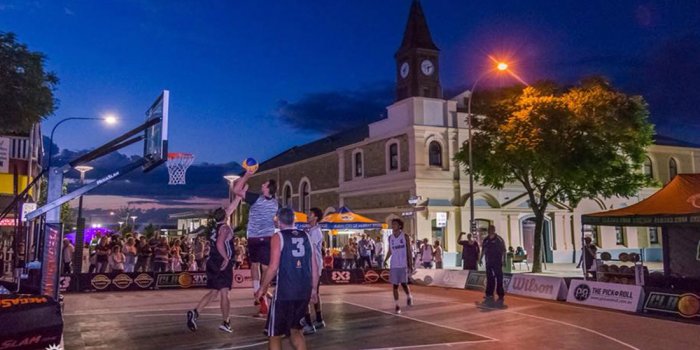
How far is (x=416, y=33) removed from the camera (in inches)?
1412

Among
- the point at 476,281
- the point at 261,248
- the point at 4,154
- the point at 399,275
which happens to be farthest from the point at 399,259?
the point at 4,154

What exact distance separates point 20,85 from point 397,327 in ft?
40.1

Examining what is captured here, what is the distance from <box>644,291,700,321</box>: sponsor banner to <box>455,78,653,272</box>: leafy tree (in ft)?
39.4

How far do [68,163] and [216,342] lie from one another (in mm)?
4247

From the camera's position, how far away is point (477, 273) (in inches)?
733

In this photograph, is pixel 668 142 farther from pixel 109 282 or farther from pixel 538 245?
pixel 109 282

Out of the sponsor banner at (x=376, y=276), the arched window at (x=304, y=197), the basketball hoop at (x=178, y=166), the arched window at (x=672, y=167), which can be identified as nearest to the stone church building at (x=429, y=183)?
the arched window at (x=672, y=167)

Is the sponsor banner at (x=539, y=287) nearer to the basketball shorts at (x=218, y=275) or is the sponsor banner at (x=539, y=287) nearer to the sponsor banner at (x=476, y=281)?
the sponsor banner at (x=476, y=281)

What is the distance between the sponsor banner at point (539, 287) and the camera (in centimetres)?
1545

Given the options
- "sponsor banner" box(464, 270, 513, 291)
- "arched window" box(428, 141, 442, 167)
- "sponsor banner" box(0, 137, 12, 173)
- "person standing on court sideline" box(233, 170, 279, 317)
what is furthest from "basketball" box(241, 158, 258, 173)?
"arched window" box(428, 141, 442, 167)

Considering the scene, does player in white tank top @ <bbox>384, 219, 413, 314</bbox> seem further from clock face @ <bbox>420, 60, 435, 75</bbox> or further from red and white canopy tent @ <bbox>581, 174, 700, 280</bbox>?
clock face @ <bbox>420, 60, 435, 75</bbox>

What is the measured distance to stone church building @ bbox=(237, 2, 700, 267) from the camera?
1278 inches

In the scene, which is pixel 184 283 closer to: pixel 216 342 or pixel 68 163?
pixel 68 163

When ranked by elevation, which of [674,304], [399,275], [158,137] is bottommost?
[674,304]
